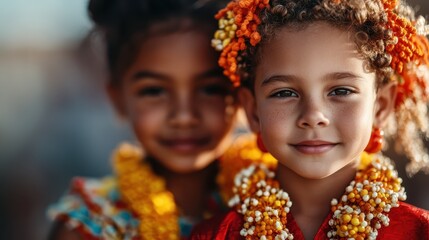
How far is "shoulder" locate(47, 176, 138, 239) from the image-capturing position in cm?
231

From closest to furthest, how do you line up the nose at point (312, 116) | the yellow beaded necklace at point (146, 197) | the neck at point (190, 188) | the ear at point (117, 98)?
1. the nose at point (312, 116)
2. the yellow beaded necklace at point (146, 197)
3. the neck at point (190, 188)
4. the ear at point (117, 98)

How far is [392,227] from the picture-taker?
1.63 metres

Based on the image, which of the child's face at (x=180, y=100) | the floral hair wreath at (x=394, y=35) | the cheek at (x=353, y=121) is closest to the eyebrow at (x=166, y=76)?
the child's face at (x=180, y=100)

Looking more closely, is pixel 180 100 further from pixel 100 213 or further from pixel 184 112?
pixel 100 213

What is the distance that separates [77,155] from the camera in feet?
18.8

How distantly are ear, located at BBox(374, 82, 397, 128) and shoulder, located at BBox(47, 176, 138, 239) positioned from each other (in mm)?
1075

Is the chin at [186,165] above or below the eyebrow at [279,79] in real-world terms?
below

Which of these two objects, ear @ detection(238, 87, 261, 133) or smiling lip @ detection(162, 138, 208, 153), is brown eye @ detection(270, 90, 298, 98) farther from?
smiling lip @ detection(162, 138, 208, 153)

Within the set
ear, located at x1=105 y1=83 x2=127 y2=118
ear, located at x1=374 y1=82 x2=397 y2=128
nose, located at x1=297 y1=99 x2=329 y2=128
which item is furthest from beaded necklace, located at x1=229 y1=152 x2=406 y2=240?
ear, located at x1=105 y1=83 x2=127 y2=118

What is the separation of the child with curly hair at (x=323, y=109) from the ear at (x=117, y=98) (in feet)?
2.96

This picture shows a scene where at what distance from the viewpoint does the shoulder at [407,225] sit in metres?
1.61

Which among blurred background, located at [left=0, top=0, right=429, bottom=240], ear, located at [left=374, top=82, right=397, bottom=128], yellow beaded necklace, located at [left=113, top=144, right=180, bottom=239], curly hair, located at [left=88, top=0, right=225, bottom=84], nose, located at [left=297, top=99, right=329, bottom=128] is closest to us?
nose, located at [left=297, top=99, right=329, bottom=128]

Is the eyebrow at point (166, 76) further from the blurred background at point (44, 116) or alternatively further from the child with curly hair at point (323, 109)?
the blurred background at point (44, 116)

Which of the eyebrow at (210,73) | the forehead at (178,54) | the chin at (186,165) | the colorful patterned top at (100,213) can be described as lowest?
the colorful patterned top at (100,213)
